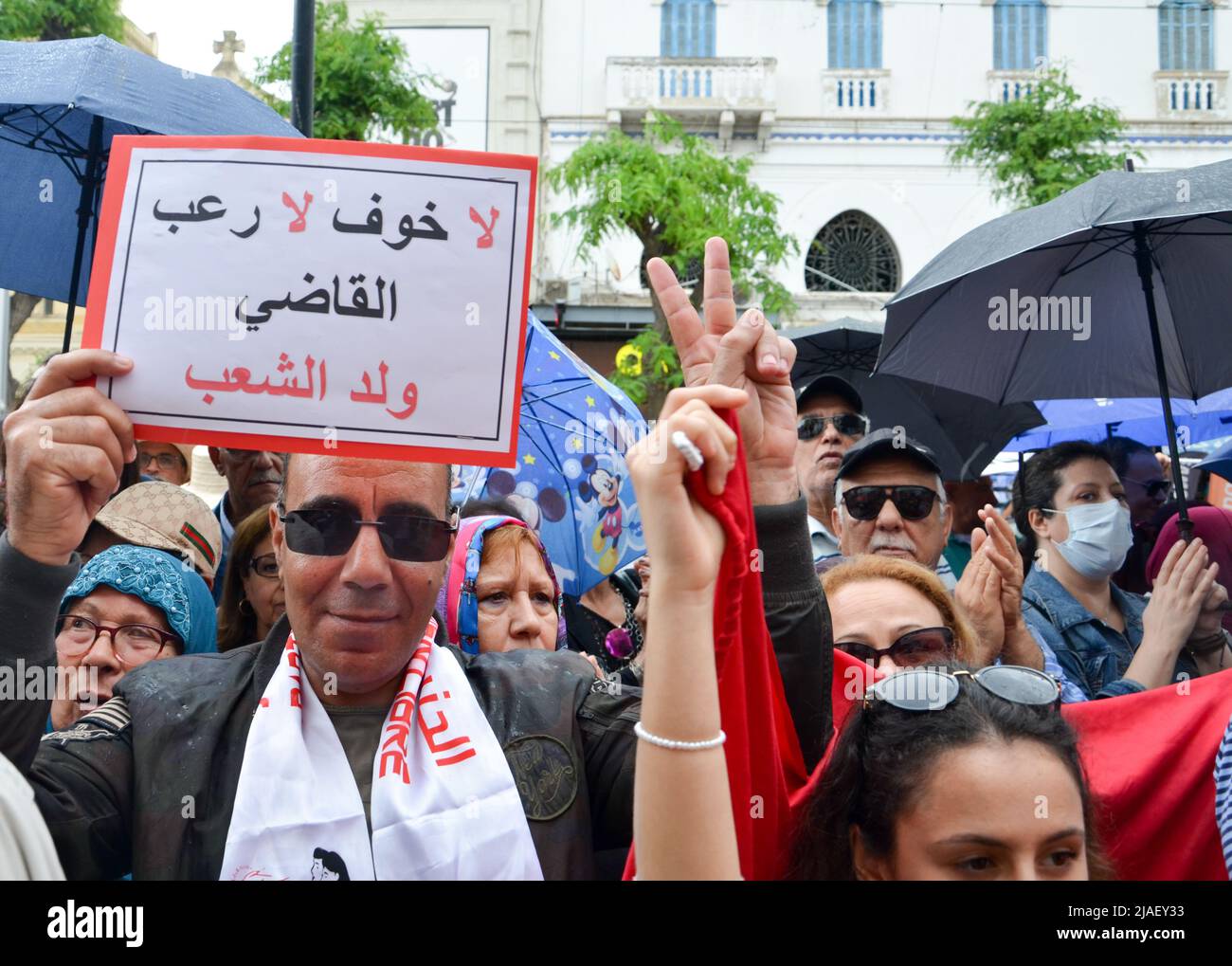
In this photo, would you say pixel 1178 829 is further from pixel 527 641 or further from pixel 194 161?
pixel 194 161

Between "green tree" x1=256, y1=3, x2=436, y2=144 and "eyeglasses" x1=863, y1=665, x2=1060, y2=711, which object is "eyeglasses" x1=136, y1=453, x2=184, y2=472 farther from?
"green tree" x1=256, y1=3, x2=436, y2=144

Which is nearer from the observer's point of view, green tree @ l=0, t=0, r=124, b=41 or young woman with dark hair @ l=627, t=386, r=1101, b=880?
young woman with dark hair @ l=627, t=386, r=1101, b=880

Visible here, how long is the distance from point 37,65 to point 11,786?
289 centimetres

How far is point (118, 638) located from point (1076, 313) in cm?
341

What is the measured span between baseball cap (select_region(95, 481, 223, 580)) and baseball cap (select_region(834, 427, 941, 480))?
2.03 metres

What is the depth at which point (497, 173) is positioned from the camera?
213 cm

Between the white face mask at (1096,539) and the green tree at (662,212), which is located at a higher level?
the green tree at (662,212)

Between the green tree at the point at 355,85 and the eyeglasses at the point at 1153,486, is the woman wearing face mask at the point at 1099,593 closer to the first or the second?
the eyeglasses at the point at 1153,486

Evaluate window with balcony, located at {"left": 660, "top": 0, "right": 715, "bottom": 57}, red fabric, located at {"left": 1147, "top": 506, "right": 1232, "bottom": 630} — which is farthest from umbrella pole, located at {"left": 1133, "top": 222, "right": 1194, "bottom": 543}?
window with balcony, located at {"left": 660, "top": 0, "right": 715, "bottom": 57}

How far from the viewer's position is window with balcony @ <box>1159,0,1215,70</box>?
76.8ft

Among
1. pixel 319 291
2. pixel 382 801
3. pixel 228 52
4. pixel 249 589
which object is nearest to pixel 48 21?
pixel 228 52

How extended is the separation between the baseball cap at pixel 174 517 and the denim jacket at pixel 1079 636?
2522 mm

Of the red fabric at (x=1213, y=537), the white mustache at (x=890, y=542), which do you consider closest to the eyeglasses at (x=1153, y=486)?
the red fabric at (x=1213, y=537)

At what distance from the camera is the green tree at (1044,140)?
17828mm
